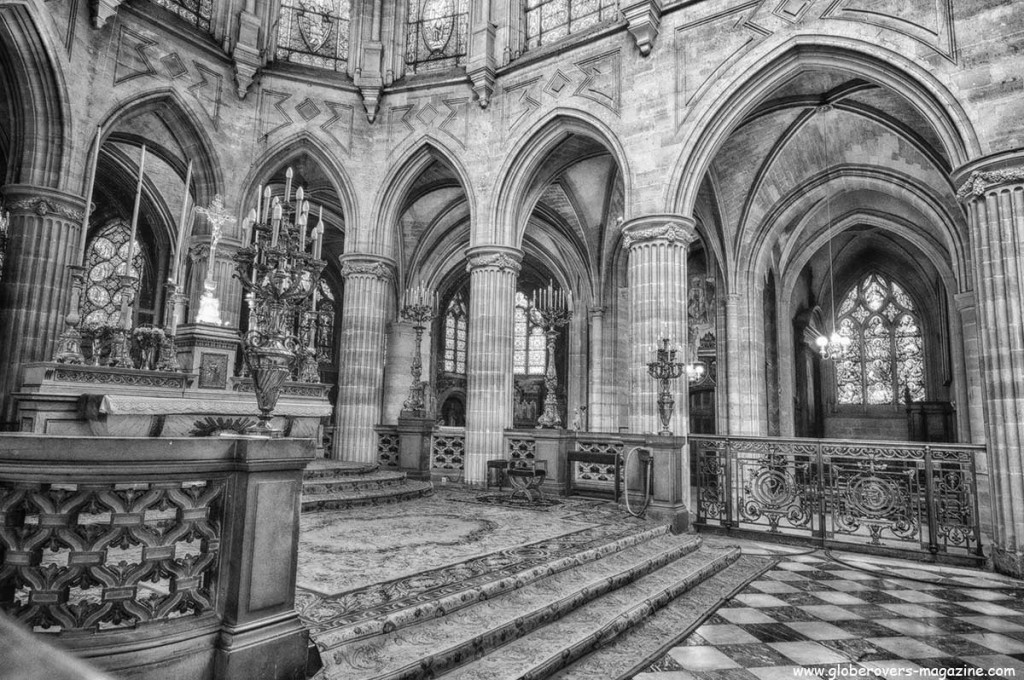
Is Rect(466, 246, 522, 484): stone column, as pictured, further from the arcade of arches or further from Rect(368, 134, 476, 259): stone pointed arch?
Rect(368, 134, 476, 259): stone pointed arch

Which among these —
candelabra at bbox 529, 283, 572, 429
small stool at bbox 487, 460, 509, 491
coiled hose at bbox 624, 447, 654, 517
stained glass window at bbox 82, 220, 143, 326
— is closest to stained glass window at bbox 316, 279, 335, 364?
stained glass window at bbox 82, 220, 143, 326

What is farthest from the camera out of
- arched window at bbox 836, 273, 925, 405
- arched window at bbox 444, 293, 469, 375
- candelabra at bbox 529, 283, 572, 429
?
arched window at bbox 444, 293, 469, 375

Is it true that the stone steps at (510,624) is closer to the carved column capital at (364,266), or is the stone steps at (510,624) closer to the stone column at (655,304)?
the stone column at (655,304)

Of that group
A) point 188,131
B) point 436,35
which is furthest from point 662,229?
point 188,131

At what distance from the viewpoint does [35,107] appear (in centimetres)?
906

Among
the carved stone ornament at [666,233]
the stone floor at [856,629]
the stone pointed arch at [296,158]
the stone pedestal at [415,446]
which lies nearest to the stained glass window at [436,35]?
the stone pointed arch at [296,158]

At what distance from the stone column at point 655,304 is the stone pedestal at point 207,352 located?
20.1 ft

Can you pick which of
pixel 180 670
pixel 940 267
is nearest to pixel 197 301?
pixel 180 670

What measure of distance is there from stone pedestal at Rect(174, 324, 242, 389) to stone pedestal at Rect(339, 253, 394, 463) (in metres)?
3.73

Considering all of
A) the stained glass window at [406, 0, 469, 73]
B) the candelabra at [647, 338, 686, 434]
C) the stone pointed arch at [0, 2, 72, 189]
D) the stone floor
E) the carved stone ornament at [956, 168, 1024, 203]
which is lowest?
the stone floor

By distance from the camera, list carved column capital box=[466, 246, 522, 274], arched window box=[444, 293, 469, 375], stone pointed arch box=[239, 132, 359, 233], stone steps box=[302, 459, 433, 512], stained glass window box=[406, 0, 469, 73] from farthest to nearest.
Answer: arched window box=[444, 293, 469, 375] < stained glass window box=[406, 0, 469, 73] < stone pointed arch box=[239, 132, 359, 233] < carved column capital box=[466, 246, 522, 274] < stone steps box=[302, 459, 433, 512]

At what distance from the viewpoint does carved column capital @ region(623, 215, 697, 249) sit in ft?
31.3

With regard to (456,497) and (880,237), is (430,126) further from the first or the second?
(880,237)

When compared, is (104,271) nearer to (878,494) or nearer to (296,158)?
(296,158)
